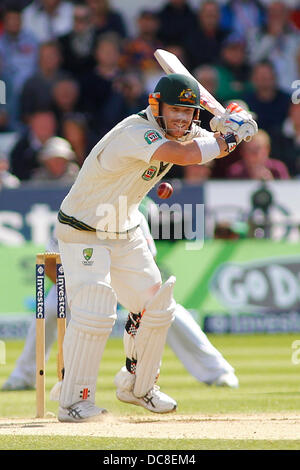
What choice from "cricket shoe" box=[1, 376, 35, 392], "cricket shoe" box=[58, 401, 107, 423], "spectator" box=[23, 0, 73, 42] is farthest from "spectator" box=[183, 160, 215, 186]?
"cricket shoe" box=[58, 401, 107, 423]

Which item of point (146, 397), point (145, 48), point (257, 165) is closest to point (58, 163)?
point (257, 165)

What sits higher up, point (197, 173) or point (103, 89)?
point (103, 89)

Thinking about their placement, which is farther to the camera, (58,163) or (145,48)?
(145,48)

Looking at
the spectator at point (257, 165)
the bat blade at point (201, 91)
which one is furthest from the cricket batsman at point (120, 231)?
the spectator at point (257, 165)

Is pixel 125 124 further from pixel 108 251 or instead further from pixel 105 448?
pixel 105 448

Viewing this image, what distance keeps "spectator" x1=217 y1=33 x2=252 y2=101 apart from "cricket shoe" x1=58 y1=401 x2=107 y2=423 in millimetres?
9702

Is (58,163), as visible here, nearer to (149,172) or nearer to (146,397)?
(146,397)

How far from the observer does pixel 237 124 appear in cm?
690

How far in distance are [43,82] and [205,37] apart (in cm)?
278

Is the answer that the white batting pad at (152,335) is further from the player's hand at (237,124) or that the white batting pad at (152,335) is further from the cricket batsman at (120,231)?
the player's hand at (237,124)

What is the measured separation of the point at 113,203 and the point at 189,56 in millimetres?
9994

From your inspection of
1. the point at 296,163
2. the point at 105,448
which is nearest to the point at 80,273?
the point at 105,448

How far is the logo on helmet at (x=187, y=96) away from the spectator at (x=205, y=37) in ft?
32.0

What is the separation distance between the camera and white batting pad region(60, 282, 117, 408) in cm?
686
